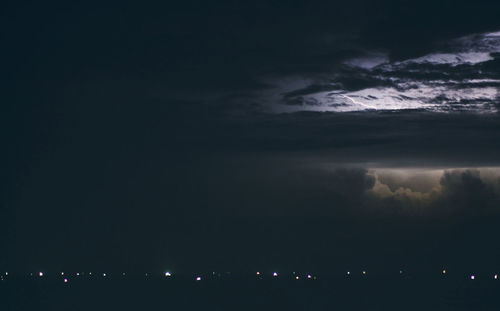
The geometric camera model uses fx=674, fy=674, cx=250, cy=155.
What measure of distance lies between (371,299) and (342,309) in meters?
31.4

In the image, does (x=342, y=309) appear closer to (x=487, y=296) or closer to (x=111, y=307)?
(x=111, y=307)

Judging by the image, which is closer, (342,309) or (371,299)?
(342,309)

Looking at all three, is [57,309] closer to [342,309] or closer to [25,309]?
[25,309]

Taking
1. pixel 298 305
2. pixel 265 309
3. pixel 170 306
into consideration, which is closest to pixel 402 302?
pixel 298 305

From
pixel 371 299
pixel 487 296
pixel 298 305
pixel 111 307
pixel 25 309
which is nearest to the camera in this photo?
pixel 25 309

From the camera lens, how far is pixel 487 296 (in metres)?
191

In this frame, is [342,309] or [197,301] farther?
[197,301]

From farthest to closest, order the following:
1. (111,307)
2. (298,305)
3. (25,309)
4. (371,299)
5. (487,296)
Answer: (487,296), (371,299), (298,305), (111,307), (25,309)

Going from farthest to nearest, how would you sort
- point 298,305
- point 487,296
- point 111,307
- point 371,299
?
point 487,296, point 371,299, point 298,305, point 111,307

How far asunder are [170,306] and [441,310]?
53120 millimetres

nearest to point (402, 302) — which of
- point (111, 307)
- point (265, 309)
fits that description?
point (265, 309)

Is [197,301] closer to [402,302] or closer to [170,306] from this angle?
[170,306]

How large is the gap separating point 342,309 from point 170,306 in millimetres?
33795

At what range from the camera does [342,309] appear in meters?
132
